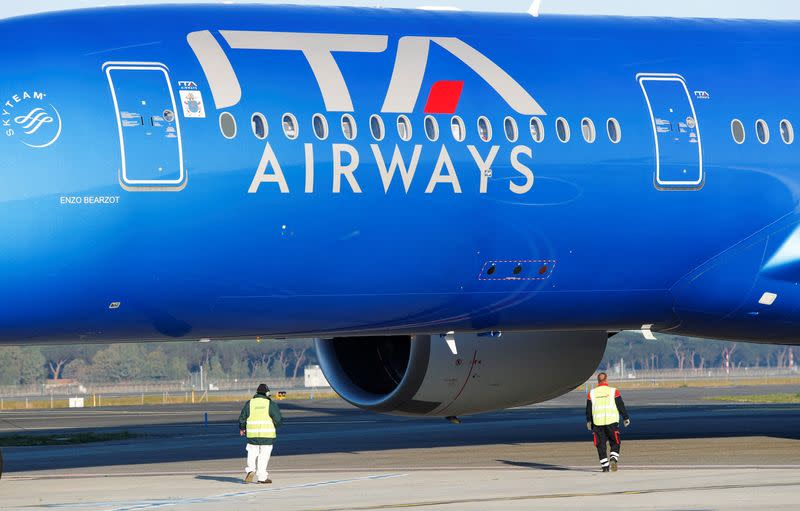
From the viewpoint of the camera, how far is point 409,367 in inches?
897

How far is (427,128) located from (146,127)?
3.66 meters

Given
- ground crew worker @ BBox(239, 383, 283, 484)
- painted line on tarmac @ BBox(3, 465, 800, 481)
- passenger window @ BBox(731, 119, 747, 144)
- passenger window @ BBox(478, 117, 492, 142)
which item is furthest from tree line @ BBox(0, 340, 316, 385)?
passenger window @ BBox(478, 117, 492, 142)

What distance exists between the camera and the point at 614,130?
19.6 metres

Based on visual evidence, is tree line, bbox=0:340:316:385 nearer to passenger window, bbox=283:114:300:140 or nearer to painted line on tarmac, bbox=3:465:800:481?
painted line on tarmac, bbox=3:465:800:481

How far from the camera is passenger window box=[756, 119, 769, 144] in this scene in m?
20.5

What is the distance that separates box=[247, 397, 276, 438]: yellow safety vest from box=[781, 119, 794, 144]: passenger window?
8.22m

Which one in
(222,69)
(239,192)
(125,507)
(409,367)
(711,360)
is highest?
(711,360)

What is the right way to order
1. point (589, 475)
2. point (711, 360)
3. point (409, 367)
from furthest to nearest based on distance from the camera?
1. point (711, 360)
2. point (409, 367)
3. point (589, 475)

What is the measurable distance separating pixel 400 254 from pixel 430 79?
89.9 inches

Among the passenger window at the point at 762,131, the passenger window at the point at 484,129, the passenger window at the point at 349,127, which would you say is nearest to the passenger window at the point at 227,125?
the passenger window at the point at 349,127

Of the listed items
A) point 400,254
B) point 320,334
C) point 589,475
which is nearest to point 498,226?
point 400,254

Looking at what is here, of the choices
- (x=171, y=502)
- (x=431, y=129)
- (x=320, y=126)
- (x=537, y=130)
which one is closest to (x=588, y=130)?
(x=537, y=130)

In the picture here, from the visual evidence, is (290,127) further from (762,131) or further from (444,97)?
(762,131)

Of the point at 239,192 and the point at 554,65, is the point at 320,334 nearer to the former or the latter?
the point at 239,192
